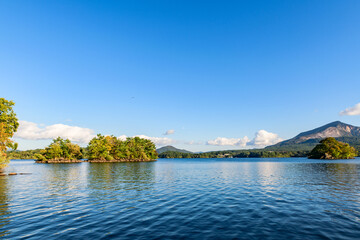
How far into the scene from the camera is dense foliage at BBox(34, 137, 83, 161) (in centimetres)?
16738

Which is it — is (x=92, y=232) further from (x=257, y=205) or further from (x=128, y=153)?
(x=128, y=153)

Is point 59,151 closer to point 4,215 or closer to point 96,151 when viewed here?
point 96,151

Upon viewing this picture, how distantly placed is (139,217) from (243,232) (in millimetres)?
9756

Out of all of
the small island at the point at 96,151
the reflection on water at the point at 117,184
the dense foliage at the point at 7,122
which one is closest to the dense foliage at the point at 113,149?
the small island at the point at 96,151

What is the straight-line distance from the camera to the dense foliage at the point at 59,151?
167375 millimetres

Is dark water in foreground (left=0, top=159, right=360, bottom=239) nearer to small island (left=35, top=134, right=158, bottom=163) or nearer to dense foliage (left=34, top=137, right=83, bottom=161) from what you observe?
small island (left=35, top=134, right=158, bottom=163)

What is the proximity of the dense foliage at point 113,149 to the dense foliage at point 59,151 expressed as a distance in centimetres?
2308

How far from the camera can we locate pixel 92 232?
46.4 ft

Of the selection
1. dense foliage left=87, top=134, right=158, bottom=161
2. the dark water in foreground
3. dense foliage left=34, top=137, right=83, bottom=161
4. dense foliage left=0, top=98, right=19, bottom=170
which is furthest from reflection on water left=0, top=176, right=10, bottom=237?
dense foliage left=34, top=137, right=83, bottom=161

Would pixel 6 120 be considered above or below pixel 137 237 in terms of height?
above

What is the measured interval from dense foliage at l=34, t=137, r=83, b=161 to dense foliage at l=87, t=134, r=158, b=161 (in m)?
23.1

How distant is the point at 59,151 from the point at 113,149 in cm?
4758

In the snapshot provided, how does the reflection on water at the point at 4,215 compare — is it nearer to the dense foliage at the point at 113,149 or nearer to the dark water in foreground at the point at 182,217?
the dark water in foreground at the point at 182,217

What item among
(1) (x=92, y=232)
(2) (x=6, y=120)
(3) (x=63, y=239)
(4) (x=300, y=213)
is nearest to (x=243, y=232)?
(4) (x=300, y=213)
